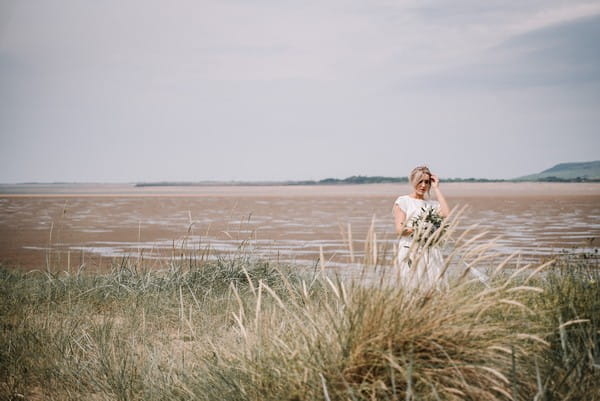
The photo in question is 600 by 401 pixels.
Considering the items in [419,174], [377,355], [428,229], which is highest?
[419,174]

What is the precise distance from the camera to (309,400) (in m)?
3.18

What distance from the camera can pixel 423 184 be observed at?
667 centimetres

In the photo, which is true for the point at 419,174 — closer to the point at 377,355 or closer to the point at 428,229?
the point at 428,229

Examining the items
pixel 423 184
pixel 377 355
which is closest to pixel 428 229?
pixel 377 355

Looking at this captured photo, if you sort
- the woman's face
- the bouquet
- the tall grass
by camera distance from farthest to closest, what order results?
the woman's face < the bouquet < the tall grass

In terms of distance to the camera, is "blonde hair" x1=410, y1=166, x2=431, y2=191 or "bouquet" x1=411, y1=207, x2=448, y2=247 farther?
"blonde hair" x1=410, y1=166, x2=431, y2=191

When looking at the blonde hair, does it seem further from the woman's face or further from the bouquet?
the bouquet

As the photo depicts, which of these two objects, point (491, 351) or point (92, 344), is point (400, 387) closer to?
point (491, 351)

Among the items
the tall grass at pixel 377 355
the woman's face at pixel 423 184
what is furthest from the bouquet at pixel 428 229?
the woman's face at pixel 423 184

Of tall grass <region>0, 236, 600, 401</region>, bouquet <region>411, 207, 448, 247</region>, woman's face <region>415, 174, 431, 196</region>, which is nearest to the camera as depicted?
tall grass <region>0, 236, 600, 401</region>

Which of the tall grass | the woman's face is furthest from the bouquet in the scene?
the woman's face

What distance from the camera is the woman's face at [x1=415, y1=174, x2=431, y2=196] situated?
21.9 ft

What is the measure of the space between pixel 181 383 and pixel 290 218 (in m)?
22.0

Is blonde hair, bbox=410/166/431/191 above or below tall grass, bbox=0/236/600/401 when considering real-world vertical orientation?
above
